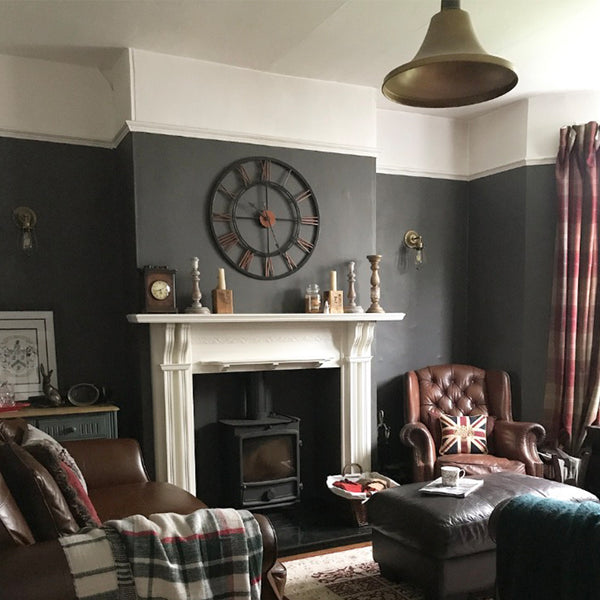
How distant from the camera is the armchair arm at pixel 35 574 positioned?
1484 mm

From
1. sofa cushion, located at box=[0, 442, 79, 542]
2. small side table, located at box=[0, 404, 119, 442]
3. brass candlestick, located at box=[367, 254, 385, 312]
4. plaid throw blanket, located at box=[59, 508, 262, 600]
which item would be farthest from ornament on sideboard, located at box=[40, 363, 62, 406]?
brass candlestick, located at box=[367, 254, 385, 312]

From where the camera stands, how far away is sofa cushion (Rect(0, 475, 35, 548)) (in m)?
1.58

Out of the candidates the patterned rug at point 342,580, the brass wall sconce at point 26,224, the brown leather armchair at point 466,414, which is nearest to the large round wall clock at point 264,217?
the brass wall sconce at point 26,224

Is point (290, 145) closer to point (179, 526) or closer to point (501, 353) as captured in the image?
point (501, 353)

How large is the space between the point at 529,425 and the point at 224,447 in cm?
200

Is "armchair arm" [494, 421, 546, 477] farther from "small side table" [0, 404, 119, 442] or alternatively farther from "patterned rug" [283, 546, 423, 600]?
"small side table" [0, 404, 119, 442]

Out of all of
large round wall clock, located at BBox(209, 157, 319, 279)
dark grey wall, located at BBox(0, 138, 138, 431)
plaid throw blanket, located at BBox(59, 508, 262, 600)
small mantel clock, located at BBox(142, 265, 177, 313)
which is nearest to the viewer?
plaid throw blanket, located at BBox(59, 508, 262, 600)

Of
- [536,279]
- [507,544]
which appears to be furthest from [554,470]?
[507,544]

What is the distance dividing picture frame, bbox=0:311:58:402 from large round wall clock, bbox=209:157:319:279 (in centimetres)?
119

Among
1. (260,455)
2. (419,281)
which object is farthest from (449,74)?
(419,281)

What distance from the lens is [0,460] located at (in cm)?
187

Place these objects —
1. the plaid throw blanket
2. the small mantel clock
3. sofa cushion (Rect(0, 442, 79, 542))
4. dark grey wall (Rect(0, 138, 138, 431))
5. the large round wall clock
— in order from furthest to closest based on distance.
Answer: the large round wall clock
dark grey wall (Rect(0, 138, 138, 431))
the small mantel clock
sofa cushion (Rect(0, 442, 79, 542))
the plaid throw blanket

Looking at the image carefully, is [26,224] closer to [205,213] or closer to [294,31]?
[205,213]

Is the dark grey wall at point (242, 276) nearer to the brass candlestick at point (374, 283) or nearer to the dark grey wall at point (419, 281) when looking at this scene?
the dark grey wall at point (419, 281)
